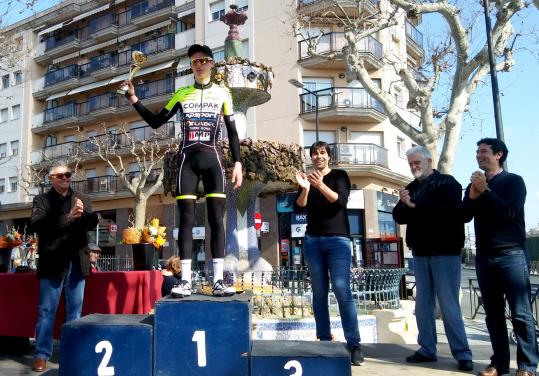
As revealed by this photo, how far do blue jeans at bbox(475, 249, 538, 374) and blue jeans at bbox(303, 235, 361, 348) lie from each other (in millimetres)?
1098

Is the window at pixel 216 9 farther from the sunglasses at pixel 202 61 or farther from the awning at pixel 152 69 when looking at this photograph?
the sunglasses at pixel 202 61

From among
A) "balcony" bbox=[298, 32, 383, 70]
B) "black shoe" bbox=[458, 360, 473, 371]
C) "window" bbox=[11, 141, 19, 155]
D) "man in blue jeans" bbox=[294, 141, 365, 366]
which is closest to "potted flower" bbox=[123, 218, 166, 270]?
"man in blue jeans" bbox=[294, 141, 365, 366]

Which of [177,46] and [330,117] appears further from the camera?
[177,46]

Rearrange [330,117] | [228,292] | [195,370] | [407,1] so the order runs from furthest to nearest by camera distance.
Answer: [330,117] < [407,1] < [228,292] < [195,370]

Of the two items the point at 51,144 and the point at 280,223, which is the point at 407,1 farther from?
the point at 51,144

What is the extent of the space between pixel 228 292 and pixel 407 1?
10348mm

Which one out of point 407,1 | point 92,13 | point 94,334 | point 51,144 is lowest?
point 94,334

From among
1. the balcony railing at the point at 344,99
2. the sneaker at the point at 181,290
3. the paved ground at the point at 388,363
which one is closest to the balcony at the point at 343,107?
the balcony railing at the point at 344,99

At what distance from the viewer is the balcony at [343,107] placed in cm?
2508

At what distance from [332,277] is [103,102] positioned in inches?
1254

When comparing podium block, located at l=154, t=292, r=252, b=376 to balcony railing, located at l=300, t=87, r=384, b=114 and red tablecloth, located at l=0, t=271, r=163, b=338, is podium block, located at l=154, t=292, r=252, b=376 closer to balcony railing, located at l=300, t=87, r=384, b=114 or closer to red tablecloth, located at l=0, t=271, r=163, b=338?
red tablecloth, located at l=0, t=271, r=163, b=338

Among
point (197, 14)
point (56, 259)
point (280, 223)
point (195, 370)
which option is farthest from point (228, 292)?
point (197, 14)

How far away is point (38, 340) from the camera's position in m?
4.49

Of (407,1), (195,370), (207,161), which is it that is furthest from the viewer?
(407,1)
